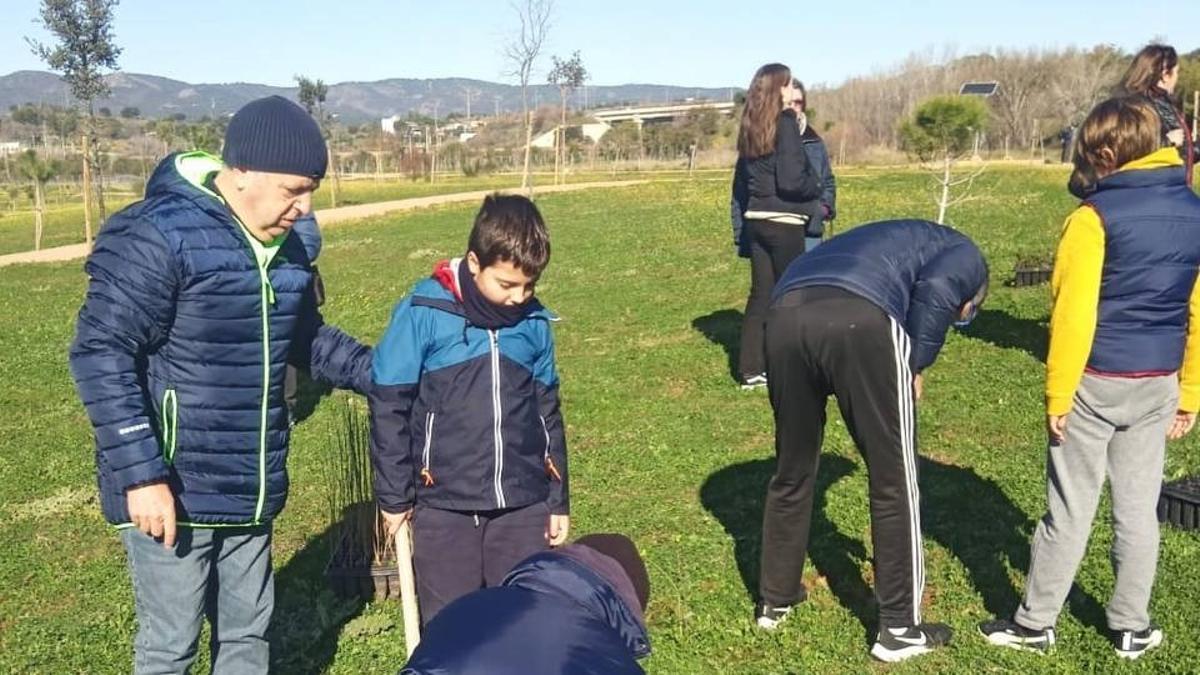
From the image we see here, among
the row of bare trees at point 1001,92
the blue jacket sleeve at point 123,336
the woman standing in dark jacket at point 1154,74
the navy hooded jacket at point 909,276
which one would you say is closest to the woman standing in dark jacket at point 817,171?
the woman standing in dark jacket at point 1154,74

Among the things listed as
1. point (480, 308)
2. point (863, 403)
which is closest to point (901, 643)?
point (863, 403)

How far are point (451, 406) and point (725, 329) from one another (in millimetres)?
6849

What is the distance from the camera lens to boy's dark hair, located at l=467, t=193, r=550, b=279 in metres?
2.72

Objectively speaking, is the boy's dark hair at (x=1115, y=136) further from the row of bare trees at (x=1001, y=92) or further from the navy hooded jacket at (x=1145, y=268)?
the row of bare trees at (x=1001, y=92)

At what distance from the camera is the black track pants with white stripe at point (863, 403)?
11.1 ft

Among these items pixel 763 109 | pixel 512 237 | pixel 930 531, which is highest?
pixel 763 109

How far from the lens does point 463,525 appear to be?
302 cm

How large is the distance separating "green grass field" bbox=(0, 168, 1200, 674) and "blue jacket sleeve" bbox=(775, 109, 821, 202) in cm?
147

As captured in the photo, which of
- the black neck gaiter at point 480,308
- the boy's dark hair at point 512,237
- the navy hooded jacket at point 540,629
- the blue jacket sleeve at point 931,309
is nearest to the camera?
the navy hooded jacket at point 540,629

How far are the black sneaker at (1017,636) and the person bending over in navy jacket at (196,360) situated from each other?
2543mm

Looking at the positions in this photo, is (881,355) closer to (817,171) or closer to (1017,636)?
(1017,636)

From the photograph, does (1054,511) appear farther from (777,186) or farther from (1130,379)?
(777,186)

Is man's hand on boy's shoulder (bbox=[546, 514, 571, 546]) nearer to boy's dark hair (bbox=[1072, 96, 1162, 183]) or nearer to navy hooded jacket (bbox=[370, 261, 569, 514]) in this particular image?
navy hooded jacket (bbox=[370, 261, 569, 514])

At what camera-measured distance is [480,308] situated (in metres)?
2.84
